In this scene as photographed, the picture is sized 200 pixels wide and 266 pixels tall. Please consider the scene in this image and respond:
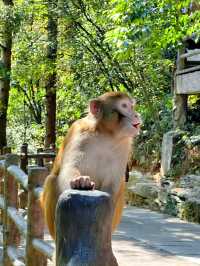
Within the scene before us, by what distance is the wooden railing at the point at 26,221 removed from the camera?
4582mm

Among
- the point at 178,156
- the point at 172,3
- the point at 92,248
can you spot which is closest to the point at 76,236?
the point at 92,248

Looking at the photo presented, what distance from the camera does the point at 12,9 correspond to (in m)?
16.6

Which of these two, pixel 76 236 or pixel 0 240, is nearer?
pixel 76 236

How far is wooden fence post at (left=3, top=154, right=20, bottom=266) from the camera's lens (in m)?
5.66

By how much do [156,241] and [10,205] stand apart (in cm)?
318

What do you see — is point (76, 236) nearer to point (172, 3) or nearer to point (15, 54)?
point (172, 3)

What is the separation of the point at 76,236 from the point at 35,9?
17383mm

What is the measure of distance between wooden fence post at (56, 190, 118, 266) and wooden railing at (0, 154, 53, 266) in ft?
7.29

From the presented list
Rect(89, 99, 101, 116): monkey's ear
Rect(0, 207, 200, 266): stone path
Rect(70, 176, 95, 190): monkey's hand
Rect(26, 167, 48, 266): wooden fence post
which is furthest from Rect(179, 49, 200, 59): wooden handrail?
Rect(70, 176, 95, 190): monkey's hand

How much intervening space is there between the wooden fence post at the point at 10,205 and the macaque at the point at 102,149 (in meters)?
1.79

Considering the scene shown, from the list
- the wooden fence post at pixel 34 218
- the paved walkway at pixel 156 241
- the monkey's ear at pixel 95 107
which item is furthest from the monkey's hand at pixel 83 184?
the paved walkway at pixel 156 241

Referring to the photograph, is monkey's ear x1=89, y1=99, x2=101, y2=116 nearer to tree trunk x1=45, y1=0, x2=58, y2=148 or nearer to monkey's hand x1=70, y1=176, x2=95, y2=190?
monkey's hand x1=70, y1=176, x2=95, y2=190

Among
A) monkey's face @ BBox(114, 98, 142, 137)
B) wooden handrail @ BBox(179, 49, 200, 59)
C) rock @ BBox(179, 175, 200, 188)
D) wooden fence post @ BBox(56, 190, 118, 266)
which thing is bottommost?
rock @ BBox(179, 175, 200, 188)

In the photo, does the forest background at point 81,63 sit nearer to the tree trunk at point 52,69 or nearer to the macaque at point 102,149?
the tree trunk at point 52,69
